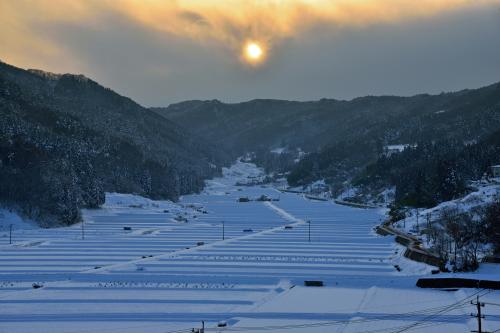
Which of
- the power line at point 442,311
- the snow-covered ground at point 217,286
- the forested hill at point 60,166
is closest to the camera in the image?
the power line at point 442,311

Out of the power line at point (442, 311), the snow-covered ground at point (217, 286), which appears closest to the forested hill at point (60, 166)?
the snow-covered ground at point (217, 286)

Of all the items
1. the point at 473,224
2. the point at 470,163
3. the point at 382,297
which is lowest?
the point at 382,297

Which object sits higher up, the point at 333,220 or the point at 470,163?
the point at 470,163

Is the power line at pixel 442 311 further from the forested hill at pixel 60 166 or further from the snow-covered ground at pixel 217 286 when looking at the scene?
the forested hill at pixel 60 166

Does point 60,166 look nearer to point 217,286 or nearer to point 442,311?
point 217,286

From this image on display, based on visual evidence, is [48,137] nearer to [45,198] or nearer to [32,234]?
[45,198]

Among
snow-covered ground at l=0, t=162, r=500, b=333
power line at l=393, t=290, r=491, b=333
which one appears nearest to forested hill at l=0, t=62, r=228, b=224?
snow-covered ground at l=0, t=162, r=500, b=333

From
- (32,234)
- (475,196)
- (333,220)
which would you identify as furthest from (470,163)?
(32,234)

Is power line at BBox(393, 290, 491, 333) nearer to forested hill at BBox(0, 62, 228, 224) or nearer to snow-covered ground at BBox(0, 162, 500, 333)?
snow-covered ground at BBox(0, 162, 500, 333)
